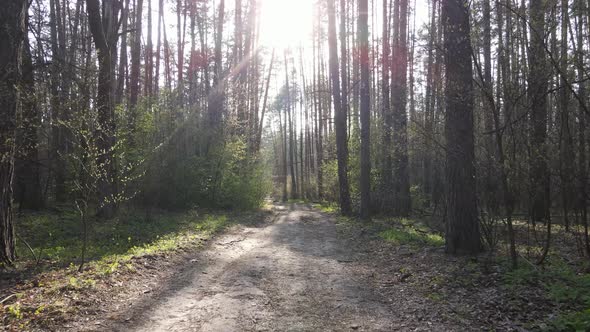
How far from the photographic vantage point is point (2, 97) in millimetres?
6223

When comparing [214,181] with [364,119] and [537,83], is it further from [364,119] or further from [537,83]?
[537,83]

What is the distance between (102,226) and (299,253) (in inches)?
238

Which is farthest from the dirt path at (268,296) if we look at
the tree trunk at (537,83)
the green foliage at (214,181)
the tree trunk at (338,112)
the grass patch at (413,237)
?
the tree trunk at (338,112)

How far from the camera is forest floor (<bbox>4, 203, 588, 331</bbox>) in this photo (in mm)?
4586

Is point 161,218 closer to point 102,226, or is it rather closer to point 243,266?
point 102,226

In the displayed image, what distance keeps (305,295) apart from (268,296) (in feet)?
1.91

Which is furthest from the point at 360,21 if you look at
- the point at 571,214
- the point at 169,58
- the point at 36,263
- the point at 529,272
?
the point at 169,58

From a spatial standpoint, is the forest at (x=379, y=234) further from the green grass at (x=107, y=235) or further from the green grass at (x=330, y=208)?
the green grass at (x=330, y=208)

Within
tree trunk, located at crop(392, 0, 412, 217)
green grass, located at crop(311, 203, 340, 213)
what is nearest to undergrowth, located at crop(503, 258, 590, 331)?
tree trunk, located at crop(392, 0, 412, 217)

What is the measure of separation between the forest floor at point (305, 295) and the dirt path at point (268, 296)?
1cm

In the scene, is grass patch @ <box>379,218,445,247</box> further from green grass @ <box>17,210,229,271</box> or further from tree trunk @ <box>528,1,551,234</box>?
green grass @ <box>17,210,229,271</box>

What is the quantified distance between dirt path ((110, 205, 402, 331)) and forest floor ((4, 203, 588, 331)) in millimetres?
15

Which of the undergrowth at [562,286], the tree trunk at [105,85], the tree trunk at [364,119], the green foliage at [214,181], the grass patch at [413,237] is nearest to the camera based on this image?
the undergrowth at [562,286]

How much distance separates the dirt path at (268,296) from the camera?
15.4 ft
